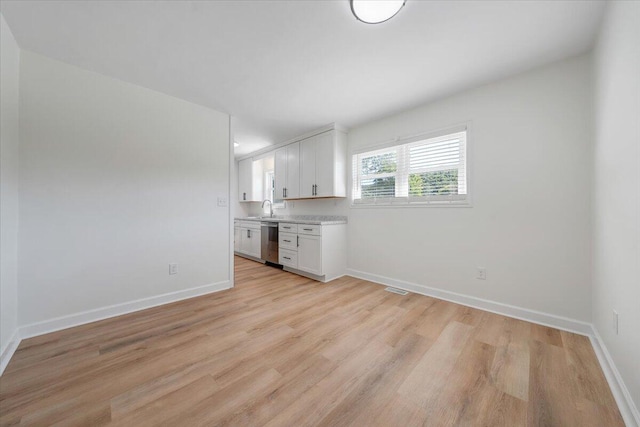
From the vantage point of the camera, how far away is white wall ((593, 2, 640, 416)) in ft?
3.83

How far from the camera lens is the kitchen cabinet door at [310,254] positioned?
348 cm

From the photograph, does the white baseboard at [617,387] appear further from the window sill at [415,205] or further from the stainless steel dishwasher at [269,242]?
the stainless steel dishwasher at [269,242]

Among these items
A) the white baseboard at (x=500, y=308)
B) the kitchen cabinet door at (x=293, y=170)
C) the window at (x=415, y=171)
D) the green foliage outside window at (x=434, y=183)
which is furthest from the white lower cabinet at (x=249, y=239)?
the green foliage outside window at (x=434, y=183)

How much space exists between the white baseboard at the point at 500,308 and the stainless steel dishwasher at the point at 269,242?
1954mm

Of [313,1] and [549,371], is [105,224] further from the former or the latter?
[549,371]

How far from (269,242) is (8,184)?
3117mm

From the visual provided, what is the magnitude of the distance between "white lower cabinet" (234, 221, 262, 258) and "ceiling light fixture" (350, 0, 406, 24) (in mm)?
3822

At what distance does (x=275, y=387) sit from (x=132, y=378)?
928 mm

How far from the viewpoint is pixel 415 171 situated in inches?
120

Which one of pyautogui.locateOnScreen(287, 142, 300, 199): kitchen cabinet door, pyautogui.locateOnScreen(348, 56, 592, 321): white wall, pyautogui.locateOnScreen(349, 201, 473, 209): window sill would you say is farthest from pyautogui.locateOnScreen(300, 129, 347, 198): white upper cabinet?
pyautogui.locateOnScreen(348, 56, 592, 321): white wall

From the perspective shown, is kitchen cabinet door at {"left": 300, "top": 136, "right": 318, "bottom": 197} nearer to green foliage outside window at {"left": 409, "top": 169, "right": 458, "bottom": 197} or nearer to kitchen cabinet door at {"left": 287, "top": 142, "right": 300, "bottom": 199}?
kitchen cabinet door at {"left": 287, "top": 142, "right": 300, "bottom": 199}

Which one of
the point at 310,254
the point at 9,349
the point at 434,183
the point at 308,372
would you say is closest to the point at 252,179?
the point at 310,254

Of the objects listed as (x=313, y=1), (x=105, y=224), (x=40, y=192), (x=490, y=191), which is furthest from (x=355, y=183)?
(x=40, y=192)

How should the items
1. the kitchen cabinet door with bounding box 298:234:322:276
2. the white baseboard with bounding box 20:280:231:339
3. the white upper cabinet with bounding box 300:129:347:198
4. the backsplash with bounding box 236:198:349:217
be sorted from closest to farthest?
the white baseboard with bounding box 20:280:231:339, the kitchen cabinet door with bounding box 298:234:322:276, the white upper cabinet with bounding box 300:129:347:198, the backsplash with bounding box 236:198:349:217
